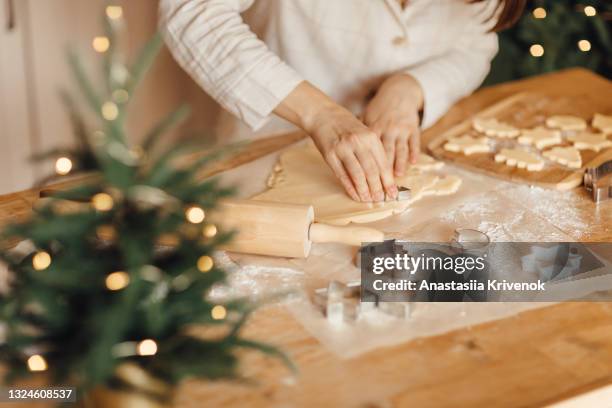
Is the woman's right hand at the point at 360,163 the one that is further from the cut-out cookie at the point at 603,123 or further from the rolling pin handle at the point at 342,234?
the cut-out cookie at the point at 603,123

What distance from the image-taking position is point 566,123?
156 cm

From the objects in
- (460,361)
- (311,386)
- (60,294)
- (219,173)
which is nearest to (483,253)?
(460,361)

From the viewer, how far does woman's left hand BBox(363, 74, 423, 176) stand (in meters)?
1.39

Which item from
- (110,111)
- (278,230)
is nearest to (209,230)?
(110,111)

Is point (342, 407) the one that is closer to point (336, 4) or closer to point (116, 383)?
point (116, 383)

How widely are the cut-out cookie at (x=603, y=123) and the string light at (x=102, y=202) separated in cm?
119

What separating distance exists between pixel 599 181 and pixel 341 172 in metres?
0.45

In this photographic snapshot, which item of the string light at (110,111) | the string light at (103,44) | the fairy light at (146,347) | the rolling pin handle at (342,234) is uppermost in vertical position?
the string light at (103,44)

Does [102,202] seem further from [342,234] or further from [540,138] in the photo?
[540,138]

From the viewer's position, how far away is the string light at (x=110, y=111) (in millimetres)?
638

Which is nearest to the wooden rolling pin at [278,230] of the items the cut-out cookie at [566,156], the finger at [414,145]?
the finger at [414,145]

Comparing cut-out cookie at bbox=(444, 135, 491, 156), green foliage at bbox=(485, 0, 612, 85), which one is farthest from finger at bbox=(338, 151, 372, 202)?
green foliage at bbox=(485, 0, 612, 85)

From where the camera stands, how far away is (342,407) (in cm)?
80

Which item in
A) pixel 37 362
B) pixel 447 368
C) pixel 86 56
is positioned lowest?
pixel 447 368
